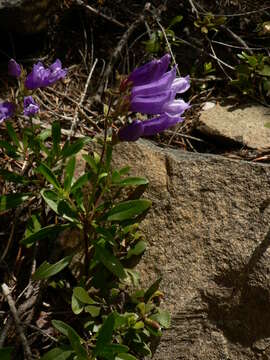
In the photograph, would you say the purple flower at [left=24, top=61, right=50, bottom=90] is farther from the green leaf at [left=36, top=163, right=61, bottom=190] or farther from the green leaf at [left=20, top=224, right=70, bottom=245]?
the green leaf at [left=20, top=224, right=70, bottom=245]

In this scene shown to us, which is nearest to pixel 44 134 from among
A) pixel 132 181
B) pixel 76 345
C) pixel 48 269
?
pixel 132 181

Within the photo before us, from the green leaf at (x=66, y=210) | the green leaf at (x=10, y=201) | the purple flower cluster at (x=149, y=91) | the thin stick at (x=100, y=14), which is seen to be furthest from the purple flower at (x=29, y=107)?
the thin stick at (x=100, y=14)

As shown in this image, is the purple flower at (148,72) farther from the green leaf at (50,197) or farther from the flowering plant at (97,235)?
the green leaf at (50,197)

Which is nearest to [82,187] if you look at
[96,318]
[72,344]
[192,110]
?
[96,318]

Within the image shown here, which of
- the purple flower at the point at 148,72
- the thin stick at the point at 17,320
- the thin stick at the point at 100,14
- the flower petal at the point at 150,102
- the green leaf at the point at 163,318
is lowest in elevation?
the thin stick at the point at 17,320

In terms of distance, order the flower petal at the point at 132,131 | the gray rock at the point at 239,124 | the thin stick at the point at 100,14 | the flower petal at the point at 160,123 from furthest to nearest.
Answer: the thin stick at the point at 100,14 → the gray rock at the point at 239,124 → the flower petal at the point at 160,123 → the flower petal at the point at 132,131

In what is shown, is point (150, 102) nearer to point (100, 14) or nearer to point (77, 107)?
point (77, 107)

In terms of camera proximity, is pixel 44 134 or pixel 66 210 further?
pixel 44 134
